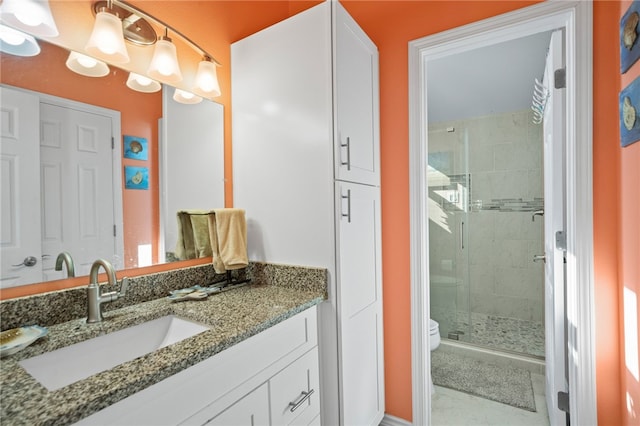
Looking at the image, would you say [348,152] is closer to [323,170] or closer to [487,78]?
[323,170]

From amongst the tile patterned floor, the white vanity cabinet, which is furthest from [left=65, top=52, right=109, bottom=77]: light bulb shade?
the tile patterned floor

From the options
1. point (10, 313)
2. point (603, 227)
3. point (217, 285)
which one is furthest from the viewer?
A: point (217, 285)

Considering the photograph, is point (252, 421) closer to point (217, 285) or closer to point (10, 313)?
point (217, 285)

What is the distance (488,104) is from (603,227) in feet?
6.55

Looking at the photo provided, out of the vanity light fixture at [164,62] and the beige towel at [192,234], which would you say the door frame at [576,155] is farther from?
the beige towel at [192,234]

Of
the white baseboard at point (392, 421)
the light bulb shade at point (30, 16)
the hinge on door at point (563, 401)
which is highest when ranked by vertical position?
the light bulb shade at point (30, 16)

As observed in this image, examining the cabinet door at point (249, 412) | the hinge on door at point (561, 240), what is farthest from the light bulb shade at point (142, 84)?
the hinge on door at point (561, 240)

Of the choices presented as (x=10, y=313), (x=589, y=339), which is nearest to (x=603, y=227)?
(x=589, y=339)

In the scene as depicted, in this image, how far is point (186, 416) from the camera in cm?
75

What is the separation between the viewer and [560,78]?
A: 1419 mm

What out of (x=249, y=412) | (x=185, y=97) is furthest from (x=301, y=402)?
(x=185, y=97)

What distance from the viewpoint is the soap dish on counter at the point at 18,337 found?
0.74 m

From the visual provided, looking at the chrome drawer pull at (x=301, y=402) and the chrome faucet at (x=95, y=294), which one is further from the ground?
the chrome faucet at (x=95, y=294)

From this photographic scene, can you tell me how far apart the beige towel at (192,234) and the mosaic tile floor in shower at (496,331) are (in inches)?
97.7
